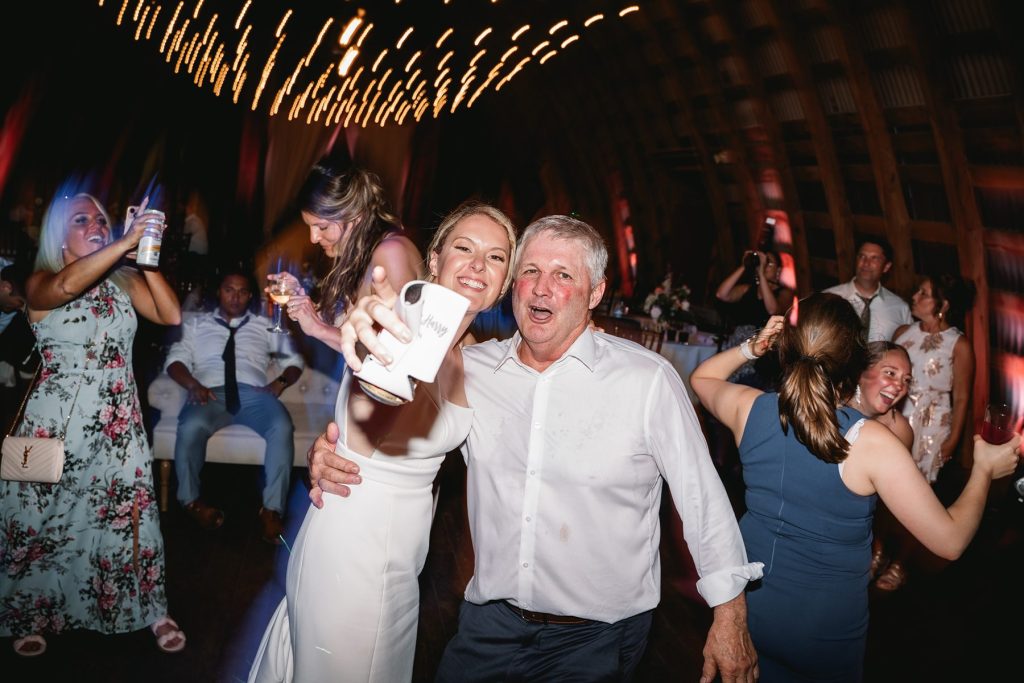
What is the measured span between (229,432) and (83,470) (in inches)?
59.5

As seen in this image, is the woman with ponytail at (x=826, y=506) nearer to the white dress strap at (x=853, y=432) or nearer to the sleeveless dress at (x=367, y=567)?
the white dress strap at (x=853, y=432)

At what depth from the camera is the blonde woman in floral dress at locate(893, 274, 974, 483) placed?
4.04 metres

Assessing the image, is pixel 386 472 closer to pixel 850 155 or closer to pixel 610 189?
pixel 850 155

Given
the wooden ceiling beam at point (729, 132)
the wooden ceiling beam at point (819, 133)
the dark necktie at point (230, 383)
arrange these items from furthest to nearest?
the wooden ceiling beam at point (729, 132) < the wooden ceiling beam at point (819, 133) < the dark necktie at point (230, 383)

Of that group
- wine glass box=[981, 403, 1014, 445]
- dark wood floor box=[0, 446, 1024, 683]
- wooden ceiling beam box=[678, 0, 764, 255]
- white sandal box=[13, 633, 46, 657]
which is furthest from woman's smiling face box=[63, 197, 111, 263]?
wooden ceiling beam box=[678, 0, 764, 255]

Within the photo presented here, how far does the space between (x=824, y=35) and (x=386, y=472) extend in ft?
27.9

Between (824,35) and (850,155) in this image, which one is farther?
(850,155)

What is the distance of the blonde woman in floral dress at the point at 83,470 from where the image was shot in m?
2.63

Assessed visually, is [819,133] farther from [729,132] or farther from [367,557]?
[367,557]

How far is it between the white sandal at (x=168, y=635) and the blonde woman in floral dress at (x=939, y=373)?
4.04m

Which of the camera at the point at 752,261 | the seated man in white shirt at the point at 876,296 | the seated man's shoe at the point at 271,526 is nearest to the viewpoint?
the seated man's shoe at the point at 271,526

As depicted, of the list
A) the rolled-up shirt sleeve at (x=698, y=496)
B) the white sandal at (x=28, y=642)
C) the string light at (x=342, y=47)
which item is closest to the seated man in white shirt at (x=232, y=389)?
the white sandal at (x=28, y=642)

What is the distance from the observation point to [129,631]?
2.85 meters

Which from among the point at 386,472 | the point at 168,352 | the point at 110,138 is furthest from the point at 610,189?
the point at 386,472
